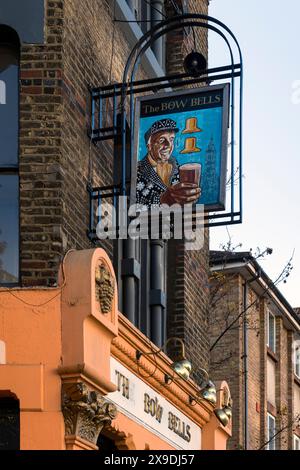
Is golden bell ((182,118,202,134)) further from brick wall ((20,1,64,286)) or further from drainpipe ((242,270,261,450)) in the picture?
drainpipe ((242,270,261,450))

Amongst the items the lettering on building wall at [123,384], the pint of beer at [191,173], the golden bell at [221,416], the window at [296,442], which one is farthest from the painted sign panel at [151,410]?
the window at [296,442]

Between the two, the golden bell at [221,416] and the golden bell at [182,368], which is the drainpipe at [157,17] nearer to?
the golden bell at [182,368]


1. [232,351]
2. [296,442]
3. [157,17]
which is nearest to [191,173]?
[157,17]

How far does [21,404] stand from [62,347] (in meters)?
0.67

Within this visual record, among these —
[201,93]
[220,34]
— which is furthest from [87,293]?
[220,34]

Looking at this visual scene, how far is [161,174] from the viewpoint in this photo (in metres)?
16.0

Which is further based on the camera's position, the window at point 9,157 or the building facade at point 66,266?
the window at point 9,157

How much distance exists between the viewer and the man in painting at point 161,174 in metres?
15.9

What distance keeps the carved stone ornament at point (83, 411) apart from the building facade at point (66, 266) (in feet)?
0.04

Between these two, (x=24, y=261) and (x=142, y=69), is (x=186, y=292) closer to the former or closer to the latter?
(x=142, y=69)

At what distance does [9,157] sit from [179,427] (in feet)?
16.1

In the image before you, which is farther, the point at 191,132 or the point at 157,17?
the point at 157,17

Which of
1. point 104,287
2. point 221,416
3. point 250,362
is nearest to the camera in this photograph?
point 104,287

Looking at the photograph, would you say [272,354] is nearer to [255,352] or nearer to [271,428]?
[255,352]
